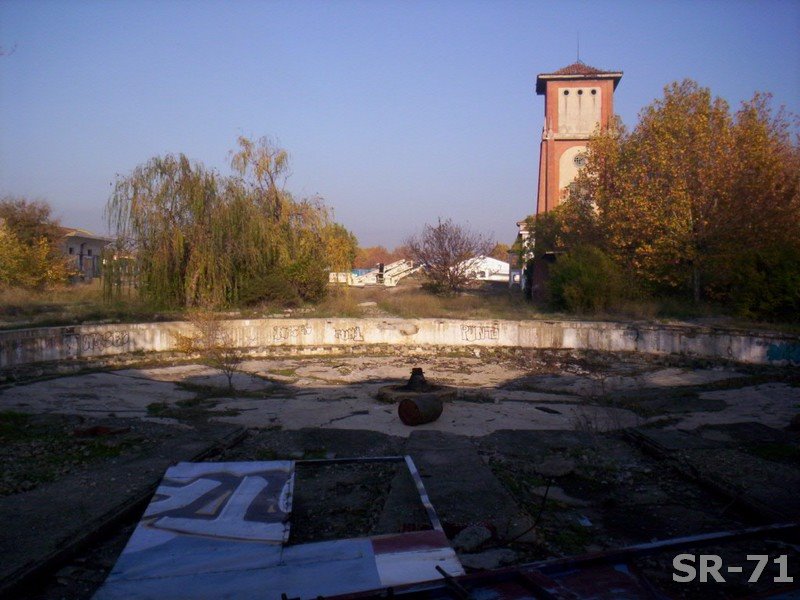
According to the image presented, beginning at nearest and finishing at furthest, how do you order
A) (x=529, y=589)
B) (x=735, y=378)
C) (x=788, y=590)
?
(x=788, y=590) < (x=529, y=589) < (x=735, y=378)

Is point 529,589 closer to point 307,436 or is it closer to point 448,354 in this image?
point 307,436

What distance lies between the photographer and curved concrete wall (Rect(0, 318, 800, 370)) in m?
16.6

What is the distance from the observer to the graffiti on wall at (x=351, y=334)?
2131 cm

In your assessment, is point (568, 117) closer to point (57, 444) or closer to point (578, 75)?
point (578, 75)

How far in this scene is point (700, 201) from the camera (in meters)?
23.7

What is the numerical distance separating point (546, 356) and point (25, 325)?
15.2 metres

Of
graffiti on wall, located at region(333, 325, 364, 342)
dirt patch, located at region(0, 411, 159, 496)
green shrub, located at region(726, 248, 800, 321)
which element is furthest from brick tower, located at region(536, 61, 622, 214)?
dirt patch, located at region(0, 411, 159, 496)

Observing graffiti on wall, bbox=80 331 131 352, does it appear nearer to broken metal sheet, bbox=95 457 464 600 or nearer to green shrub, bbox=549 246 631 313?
broken metal sheet, bbox=95 457 464 600

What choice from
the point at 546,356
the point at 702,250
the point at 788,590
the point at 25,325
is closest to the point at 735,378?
the point at 546,356

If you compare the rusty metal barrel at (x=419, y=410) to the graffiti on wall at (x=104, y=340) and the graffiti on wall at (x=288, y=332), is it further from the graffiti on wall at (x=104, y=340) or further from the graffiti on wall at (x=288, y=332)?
the graffiti on wall at (x=104, y=340)

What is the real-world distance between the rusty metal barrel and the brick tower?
1168 inches

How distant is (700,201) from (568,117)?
15888 mm

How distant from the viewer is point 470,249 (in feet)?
118

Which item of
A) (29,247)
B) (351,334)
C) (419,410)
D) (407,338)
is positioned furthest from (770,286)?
(29,247)
